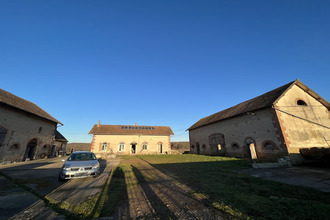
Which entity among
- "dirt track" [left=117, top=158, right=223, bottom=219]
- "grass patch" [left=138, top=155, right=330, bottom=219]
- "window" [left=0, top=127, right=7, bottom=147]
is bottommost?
"dirt track" [left=117, top=158, right=223, bottom=219]

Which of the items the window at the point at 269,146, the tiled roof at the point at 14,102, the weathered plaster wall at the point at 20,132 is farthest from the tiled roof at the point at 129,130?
the window at the point at 269,146

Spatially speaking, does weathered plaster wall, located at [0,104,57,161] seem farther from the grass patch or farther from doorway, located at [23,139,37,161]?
the grass patch

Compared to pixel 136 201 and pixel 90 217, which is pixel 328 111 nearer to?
pixel 136 201

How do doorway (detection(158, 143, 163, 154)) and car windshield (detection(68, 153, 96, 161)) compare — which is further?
doorway (detection(158, 143, 163, 154))

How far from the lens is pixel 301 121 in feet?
37.1

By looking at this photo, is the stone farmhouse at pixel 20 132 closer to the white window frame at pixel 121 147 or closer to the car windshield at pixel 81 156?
the car windshield at pixel 81 156

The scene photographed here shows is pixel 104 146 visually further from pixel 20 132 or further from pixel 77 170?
pixel 77 170

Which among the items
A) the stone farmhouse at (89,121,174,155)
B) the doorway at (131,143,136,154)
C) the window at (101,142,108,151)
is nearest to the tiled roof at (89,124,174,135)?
the stone farmhouse at (89,121,174,155)

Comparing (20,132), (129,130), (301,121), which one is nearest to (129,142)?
(129,130)

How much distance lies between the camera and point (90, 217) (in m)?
2.71

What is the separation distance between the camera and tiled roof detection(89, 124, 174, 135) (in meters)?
26.1

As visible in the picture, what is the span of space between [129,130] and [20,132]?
16656 millimetres

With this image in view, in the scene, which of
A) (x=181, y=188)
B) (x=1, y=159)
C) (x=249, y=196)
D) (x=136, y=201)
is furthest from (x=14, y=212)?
(x=1, y=159)

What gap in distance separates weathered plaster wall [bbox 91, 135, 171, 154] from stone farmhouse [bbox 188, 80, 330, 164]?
1581cm
